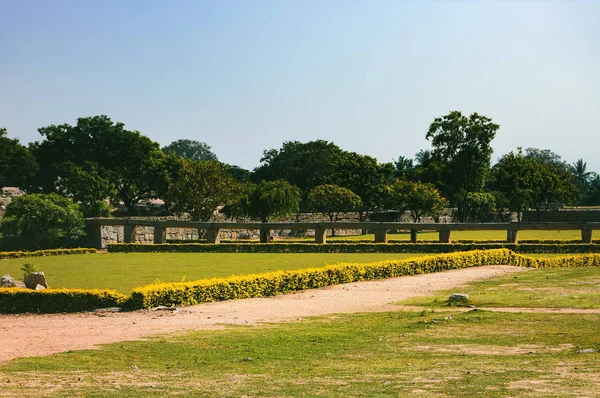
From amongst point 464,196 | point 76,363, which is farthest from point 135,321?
point 464,196

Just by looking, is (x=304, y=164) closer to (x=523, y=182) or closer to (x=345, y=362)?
(x=523, y=182)

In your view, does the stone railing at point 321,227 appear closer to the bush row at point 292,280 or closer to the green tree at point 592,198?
the bush row at point 292,280

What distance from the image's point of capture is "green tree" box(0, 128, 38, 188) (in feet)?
181

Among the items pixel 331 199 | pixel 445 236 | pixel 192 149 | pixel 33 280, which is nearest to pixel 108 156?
pixel 331 199

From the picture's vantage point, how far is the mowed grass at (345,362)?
809 cm

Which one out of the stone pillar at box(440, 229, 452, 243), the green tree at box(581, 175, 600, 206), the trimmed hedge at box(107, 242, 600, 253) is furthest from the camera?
the green tree at box(581, 175, 600, 206)

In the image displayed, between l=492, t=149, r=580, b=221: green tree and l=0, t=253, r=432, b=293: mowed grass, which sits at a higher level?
l=492, t=149, r=580, b=221: green tree

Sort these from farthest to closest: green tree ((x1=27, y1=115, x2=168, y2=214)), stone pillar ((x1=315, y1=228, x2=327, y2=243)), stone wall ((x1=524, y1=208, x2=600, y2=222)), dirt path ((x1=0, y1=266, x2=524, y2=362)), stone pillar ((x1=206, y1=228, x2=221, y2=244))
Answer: stone wall ((x1=524, y1=208, x2=600, y2=222)) → green tree ((x1=27, y1=115, x2=168, y2=214)) → stone pillar ((x1=206, y1=228, x2=221, y2=244)) → stone pillar ((x1=315, y1=228, x2=327, y2=243)) → dirt path ((x1=0, y1=266, x2=524, y2=362))

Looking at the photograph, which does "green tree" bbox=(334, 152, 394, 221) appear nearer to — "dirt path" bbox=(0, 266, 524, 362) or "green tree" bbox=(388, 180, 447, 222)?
"green tree" bbox=(388, 180, 447, 222)

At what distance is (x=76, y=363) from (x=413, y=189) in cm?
3843

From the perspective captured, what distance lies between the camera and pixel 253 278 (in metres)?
17.9

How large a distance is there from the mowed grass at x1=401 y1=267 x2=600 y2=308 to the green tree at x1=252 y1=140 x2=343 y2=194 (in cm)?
4680

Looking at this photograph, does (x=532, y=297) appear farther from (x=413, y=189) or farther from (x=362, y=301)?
(x=413, y=189)

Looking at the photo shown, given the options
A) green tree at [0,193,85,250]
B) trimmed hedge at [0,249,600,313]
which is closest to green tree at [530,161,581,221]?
green tree at [0,193,85,250]
